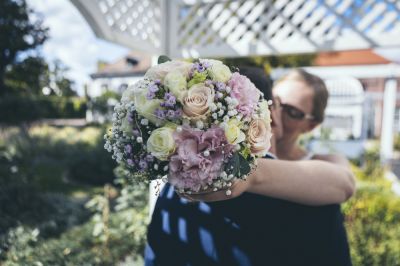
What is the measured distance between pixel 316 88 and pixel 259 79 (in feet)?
1.86

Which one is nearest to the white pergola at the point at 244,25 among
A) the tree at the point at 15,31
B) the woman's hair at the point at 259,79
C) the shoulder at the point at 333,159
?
the shoulder at the point at 333,159

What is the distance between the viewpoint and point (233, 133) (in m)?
0.94

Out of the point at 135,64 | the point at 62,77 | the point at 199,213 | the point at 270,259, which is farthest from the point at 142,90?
the point at 135,64

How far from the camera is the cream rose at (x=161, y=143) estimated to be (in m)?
0.91

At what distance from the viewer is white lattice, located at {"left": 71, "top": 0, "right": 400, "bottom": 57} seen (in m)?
2.76

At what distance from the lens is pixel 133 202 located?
4090 mm

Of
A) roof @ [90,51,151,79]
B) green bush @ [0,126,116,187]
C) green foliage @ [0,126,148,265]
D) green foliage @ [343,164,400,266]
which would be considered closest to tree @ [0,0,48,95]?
green bush @ [0,126,116,187]

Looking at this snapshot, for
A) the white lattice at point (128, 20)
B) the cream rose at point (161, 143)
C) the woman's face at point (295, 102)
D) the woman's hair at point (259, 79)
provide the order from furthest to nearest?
the white lattice at point (128, 20)
the woman's face at point (295, 102)
the woman's hair at point (259, 79)
the cream rose at point (161, 143)

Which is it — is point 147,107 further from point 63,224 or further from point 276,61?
point 276,61

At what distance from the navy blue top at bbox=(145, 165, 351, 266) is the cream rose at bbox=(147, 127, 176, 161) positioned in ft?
1.32

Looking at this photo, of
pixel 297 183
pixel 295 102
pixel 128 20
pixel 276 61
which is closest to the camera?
pixel 297 183

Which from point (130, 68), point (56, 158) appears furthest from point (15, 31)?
point (130, 68)

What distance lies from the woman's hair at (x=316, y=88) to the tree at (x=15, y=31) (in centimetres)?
997

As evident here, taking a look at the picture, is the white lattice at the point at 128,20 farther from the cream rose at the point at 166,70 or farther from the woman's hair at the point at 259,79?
the cream rose at the point at 166,70
